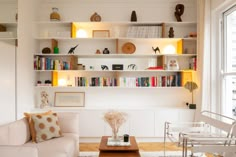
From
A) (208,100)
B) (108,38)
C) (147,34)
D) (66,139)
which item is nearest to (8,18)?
(108,38)

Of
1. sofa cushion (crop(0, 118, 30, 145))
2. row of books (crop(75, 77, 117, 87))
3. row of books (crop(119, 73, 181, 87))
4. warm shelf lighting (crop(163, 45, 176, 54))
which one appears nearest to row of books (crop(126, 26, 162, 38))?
warm shelf lighting (crop(163, 45, 176, 54))

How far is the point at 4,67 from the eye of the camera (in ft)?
12.4

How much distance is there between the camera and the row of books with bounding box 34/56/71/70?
489 centimetres

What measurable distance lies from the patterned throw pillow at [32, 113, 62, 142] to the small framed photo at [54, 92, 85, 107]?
163 centimetres

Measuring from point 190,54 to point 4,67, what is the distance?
3.43m

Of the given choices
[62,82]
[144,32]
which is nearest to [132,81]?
[144,32]

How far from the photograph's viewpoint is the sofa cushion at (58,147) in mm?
2668

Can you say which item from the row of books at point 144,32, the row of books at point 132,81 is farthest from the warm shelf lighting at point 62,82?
the row of books at point 144,32

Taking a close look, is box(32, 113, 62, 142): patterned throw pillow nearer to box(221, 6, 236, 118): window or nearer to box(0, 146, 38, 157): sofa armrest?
box(0, 146, 38, 157): sofa armrest

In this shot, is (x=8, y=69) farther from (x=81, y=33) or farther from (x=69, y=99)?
(x=81, y=33)

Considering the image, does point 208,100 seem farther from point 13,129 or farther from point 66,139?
point 13,129

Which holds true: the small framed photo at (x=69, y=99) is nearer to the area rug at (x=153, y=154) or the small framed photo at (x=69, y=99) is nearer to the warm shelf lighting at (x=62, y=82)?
the warm shelf lighting at (x=62, y=82)

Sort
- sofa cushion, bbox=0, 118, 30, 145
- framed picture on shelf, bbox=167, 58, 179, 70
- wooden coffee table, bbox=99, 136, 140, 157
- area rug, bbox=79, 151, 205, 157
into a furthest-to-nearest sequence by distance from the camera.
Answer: framed picture on shelf, bbox=167, 58, 179, 70
area rug, bbox=79, 151, 205, 157
wooden coffee table, bbox=99, 136, 140, 157
sofa cushion, bbox=0, 118, 30, 145

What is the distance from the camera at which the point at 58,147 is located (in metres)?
2.84
